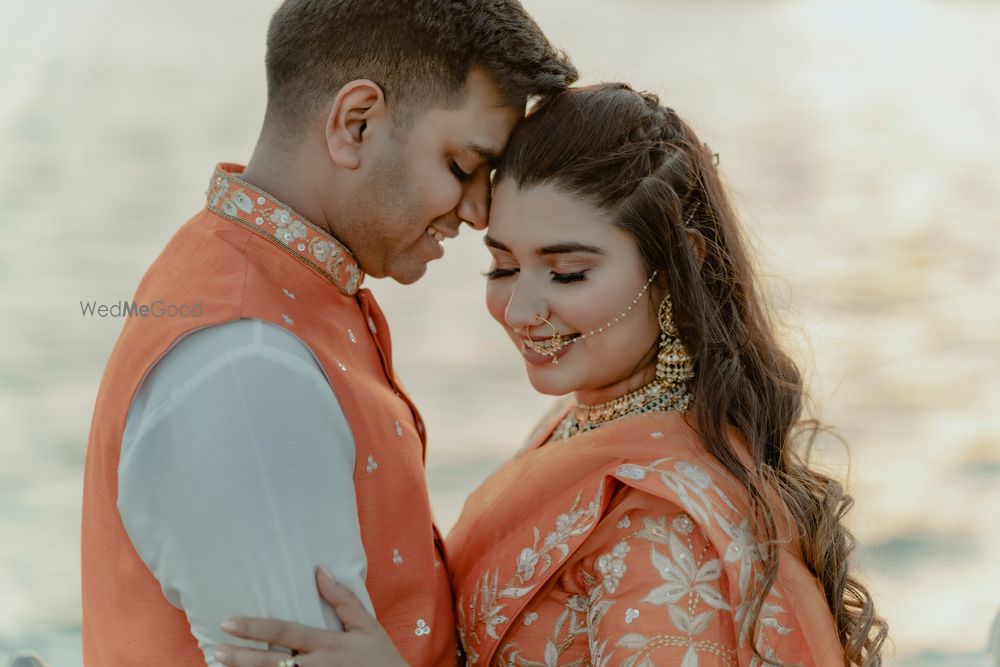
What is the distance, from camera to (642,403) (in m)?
2.03

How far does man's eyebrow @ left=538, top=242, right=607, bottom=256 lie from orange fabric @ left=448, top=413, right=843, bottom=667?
0.99ft

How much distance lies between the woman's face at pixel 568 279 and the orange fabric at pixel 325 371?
29cm

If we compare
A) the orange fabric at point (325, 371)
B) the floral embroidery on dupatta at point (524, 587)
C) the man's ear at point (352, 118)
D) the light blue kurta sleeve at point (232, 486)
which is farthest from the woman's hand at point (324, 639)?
the man's ear at point (352, 118)

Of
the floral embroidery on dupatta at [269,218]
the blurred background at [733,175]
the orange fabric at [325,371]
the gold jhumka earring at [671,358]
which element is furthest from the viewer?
the blurred background at [733,175]

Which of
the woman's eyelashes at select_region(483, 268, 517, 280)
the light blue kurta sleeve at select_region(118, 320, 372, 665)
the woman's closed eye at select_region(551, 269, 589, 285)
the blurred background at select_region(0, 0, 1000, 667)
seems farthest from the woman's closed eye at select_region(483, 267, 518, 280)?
the blurred background at select_region(0, 0, 1000, 667)

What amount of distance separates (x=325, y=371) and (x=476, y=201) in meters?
0.47

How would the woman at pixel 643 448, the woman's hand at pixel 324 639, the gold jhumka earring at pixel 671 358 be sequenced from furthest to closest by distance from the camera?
the gold jhumka earring at pixel 671 358 → the woman at pixel 643 448 → the woman's hand at pixel 324 639

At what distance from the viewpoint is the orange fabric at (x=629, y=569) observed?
1.70m

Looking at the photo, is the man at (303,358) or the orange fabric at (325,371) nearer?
the man at (303,358)

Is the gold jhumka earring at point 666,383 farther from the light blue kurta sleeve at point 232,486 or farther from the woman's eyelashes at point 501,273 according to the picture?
the light blue kurta sleeve at point 232,486

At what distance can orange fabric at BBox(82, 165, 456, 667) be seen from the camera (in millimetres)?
1489

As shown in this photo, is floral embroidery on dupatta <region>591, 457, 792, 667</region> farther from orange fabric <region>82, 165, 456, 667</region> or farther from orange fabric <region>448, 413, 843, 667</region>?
orange fabric <region>82, 165, 456, 667</region>

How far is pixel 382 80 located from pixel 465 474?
352 centimetres

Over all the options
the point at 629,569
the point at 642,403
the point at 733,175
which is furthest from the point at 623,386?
the point at 733,175
